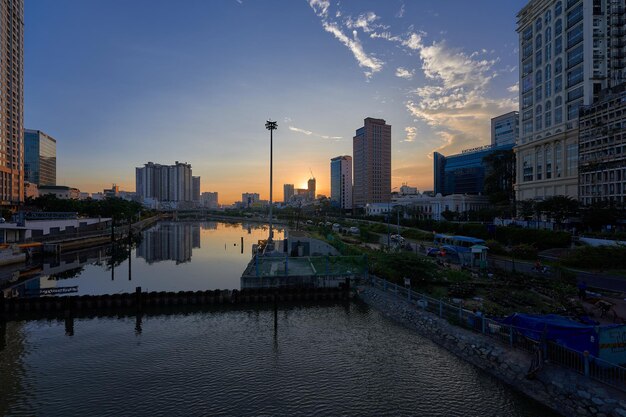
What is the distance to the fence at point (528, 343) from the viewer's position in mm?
15016

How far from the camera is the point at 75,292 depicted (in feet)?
126

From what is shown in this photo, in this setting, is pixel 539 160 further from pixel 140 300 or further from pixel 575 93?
pixel 140 300

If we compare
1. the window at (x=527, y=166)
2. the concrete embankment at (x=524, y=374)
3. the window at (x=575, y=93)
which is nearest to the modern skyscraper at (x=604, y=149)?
the window at (x=575, y=93)

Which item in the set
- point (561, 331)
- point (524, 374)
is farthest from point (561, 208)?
point (524, 374)

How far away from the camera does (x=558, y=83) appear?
8581cm

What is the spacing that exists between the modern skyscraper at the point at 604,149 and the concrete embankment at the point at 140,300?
63.3 m

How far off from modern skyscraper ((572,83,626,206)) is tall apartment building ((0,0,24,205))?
160963 mm

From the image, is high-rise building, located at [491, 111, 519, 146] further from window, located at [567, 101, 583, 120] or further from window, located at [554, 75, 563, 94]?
window, located at [567, 101, 583, 120]

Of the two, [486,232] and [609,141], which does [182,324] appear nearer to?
[486,232]

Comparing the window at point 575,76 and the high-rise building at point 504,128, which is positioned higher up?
the high-rise building at point 504,128

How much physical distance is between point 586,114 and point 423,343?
7709 centimetres

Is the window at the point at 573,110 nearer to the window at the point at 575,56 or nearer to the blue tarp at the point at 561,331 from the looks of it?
the window at the point at 575,56

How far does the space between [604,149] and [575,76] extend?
2271 centimetres

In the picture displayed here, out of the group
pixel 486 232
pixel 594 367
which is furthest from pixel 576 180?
pixel 594 367
